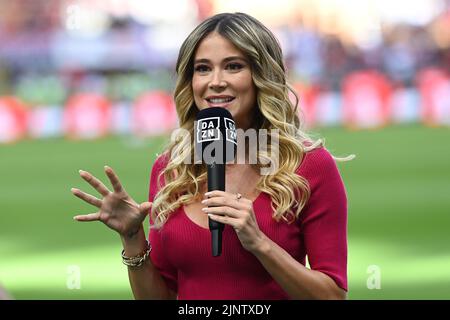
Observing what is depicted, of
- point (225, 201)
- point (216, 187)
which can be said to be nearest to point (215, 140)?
point (216, 187)

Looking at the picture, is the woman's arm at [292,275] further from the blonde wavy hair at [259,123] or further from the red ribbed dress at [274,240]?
the blonde wavy hair at [259,123]

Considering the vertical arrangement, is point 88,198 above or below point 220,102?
below

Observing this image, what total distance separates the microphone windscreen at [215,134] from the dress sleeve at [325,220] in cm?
26

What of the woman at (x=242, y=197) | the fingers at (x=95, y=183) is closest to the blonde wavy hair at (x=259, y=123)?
the woman at (x=242, y=197)

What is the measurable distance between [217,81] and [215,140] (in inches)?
9.2

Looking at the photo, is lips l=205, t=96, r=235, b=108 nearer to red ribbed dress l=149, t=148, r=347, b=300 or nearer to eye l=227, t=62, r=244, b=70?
eye l=227, t=62, r=244, b=70

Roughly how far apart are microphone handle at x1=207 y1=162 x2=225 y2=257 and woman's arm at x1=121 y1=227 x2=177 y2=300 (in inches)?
13.5

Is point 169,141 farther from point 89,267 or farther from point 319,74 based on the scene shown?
point 319,74

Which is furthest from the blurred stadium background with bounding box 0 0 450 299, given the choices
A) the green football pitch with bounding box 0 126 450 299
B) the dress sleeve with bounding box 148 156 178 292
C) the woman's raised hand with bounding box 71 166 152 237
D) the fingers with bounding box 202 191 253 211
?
the fingers with bounding box 202 191 253 211

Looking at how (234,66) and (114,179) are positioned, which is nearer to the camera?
(114,179)

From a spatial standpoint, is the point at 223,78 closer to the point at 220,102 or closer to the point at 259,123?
the point at 220,102

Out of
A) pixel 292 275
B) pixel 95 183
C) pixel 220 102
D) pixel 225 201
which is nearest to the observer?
pixel 225 201

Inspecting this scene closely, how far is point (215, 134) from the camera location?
262 centimetres

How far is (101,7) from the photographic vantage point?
2177cm
